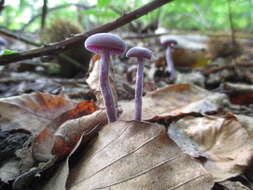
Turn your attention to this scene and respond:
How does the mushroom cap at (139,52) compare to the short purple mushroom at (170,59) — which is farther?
the short purple mushroom at (170,59)

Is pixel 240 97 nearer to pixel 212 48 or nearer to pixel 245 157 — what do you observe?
pixel 245 157

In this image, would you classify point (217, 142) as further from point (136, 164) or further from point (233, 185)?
point (136, 164)

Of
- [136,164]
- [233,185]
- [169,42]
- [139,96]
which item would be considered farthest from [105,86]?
[169,42]

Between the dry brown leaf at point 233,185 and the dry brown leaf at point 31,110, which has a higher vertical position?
the dry brown leaf at point 31,110

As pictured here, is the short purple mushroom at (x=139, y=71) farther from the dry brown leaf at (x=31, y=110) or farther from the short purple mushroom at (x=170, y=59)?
the short purple mushroom at (x=170, y=59)

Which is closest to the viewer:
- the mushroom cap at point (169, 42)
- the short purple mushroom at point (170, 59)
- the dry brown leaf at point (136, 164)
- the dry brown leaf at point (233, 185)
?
the dry brown leaf at point (136, 164)

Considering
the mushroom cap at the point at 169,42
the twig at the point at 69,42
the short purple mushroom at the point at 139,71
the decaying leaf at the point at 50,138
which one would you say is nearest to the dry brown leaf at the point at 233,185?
the short purple mushroom at the point at 139,71

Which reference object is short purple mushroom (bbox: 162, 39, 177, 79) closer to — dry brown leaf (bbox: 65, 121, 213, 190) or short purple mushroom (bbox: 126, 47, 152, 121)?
short purple mushroom (bbox: 126, 47, 152, 121)

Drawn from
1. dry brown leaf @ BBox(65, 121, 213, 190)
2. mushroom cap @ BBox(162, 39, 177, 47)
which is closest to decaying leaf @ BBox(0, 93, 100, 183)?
dry brown leaf @ BBox(65, 121, 213, 190)

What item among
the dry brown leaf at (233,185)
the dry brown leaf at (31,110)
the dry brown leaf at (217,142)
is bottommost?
the dry brown leaf at (233,185)
